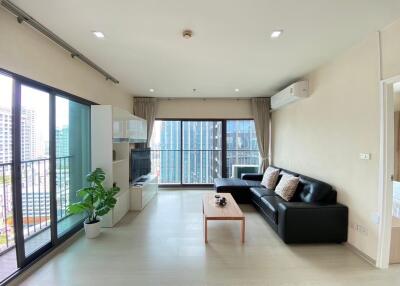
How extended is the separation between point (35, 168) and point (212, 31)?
2.92m

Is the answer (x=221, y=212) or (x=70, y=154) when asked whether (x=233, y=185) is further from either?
(x=70, y=154)

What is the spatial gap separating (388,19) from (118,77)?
3993 mm

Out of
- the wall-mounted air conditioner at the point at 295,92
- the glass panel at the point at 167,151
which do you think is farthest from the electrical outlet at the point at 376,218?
the glass panel at the point at 167,151

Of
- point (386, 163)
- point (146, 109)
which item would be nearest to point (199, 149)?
point (146, 109)

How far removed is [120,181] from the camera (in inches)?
164

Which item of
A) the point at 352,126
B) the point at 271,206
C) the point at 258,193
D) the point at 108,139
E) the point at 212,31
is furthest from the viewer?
the point at 258,193

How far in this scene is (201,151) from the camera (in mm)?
6215

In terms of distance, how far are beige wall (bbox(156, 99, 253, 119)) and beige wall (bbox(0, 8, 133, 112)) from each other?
7.35 ft

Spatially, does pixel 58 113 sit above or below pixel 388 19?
below

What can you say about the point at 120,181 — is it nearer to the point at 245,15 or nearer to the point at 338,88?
the point at 245,15

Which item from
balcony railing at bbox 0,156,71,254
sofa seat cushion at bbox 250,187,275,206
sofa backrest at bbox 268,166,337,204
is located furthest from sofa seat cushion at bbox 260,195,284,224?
balcony railing at bbox 0,156,71,254

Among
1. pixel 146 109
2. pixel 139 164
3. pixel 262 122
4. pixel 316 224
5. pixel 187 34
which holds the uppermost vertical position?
pixel 187 34

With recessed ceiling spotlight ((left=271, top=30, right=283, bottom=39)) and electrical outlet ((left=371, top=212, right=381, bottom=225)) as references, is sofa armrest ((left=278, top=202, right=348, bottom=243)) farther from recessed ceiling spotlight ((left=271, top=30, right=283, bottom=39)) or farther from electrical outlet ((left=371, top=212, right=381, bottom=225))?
recessed ceiling spotlight ((left=271, top=30, right=283, bottom=39))

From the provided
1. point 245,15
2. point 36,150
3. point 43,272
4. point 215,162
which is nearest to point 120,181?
point 36,150
